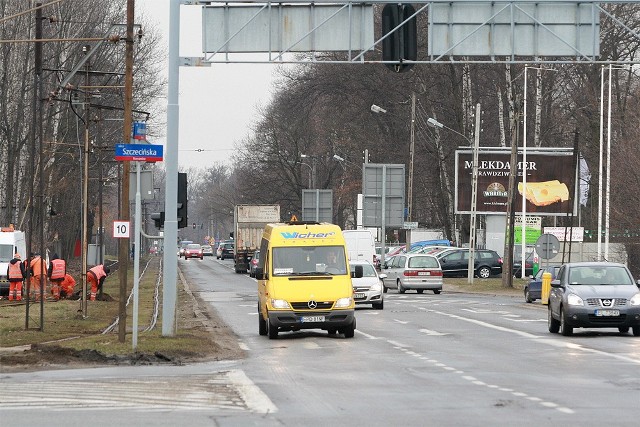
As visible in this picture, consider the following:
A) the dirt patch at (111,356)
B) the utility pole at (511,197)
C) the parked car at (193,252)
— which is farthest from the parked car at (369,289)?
the parked car at (193,252)

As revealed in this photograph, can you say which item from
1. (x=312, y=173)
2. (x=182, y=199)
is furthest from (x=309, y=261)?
(x=312, y=173)

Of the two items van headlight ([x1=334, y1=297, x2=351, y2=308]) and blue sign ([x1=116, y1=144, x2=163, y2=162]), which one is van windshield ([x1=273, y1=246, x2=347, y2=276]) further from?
blue sign ([x1=116, y1=144, x2=163, y2=162])

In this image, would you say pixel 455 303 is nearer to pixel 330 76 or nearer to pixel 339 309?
pixel 339 309

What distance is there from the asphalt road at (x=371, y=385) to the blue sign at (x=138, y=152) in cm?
381

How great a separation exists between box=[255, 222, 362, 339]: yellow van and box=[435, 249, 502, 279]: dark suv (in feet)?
138

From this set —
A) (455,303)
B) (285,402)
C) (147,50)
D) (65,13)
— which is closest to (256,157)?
(147,50)

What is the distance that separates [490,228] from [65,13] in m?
25.1

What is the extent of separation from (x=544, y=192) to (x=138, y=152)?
168ft

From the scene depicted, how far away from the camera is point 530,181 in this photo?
7319 centimetres

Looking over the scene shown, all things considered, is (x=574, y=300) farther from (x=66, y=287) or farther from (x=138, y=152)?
(x=66, y=287)

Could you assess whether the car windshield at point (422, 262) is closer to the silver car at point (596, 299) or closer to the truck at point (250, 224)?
the silver car at point (596, 299)

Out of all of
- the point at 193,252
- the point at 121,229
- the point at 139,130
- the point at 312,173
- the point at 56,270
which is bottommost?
the point at 193,252

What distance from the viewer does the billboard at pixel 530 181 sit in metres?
72.2

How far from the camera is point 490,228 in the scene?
250 ft
